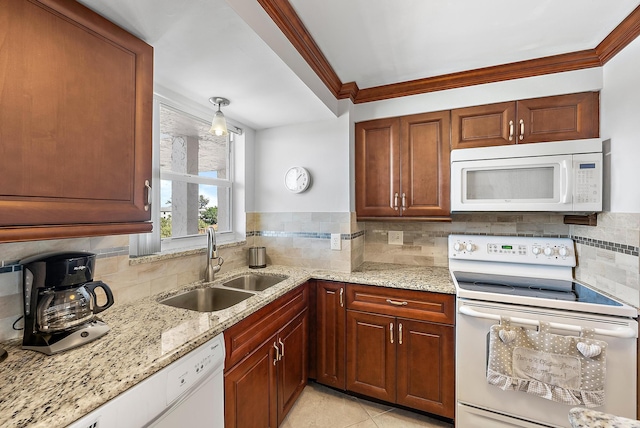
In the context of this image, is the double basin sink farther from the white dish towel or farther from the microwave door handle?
the microwave door handle

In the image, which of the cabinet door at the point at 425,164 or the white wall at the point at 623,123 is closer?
the white wall at the point at 623,123

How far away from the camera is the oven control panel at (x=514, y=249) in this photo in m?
1.84

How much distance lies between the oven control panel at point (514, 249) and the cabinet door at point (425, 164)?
33 centimetres

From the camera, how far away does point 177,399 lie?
900 millimetres

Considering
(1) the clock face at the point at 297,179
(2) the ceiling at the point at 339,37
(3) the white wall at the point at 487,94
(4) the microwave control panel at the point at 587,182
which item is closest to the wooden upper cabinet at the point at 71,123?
(2) the ceiling at the point at 339,37

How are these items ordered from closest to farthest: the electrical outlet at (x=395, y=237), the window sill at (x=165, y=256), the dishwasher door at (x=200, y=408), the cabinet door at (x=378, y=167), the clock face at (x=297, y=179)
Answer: the dishwasher door at (x=200, y=408), the window sill at (x=165, y=256), the cabinet door at (x=378, y=167), the clock face at (x=297, y=179), the electrical outlet at (x=395, y=237)

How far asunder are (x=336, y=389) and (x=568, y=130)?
2.40 meters

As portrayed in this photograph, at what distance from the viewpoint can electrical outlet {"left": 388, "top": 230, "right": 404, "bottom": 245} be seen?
7.88ft

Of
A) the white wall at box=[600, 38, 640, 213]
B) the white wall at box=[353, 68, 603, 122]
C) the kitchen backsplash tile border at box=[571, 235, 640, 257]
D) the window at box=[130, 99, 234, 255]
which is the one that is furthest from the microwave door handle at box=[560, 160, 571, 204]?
the window at box=[130, 99, 234, 255]

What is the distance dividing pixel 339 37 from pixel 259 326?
1.67m

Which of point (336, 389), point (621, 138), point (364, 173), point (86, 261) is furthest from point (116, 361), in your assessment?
point (621, 138)

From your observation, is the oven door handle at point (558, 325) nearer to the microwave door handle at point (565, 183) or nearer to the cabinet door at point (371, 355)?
the cabinet door at point (371, 355)

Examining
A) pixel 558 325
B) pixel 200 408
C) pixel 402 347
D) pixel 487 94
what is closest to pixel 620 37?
pixel 487 94

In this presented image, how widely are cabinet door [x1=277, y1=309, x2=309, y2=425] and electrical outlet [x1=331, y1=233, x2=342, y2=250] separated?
0.53m
